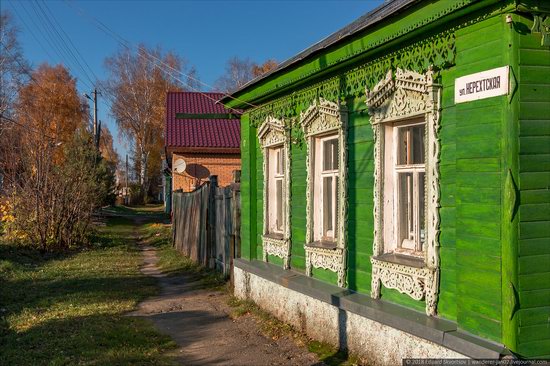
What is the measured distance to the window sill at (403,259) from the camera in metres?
5.04

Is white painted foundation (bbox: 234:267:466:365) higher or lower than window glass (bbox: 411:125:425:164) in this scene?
lower

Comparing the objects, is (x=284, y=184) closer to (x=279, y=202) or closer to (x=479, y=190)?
(x=279, y=202)

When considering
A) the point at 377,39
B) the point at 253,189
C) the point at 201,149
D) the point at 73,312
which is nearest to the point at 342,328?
the point at 377,39

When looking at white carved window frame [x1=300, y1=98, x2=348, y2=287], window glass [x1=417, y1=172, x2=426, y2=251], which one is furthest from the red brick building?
window glass [x1=417, y1=172, x2=426, y2=251]

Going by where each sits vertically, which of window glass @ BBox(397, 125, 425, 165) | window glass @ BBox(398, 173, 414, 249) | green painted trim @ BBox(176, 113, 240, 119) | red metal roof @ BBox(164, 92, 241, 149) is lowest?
window glass @ BBox(398, 173, 414, 249)

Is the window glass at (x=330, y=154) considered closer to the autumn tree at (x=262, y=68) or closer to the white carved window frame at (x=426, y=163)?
the white carved window frame at (x=426, y=163)

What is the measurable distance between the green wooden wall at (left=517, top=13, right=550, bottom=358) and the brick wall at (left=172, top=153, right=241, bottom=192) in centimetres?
1871

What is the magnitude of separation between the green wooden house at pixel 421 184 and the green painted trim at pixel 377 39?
0.06 feet

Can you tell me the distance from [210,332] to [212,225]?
5.16 metres

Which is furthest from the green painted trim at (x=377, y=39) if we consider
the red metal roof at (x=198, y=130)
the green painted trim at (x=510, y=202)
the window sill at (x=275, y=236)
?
the red metal roof at (x=198, y=130)

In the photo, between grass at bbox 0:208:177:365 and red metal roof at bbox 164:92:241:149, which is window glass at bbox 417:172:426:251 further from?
red metal roof at bbox 164:92:241:149

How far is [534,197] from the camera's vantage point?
12.9 feet

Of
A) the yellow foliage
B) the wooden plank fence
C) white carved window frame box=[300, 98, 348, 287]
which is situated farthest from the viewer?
the yellow foliage

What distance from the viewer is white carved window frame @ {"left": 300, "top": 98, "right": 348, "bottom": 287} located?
641 centimetres
